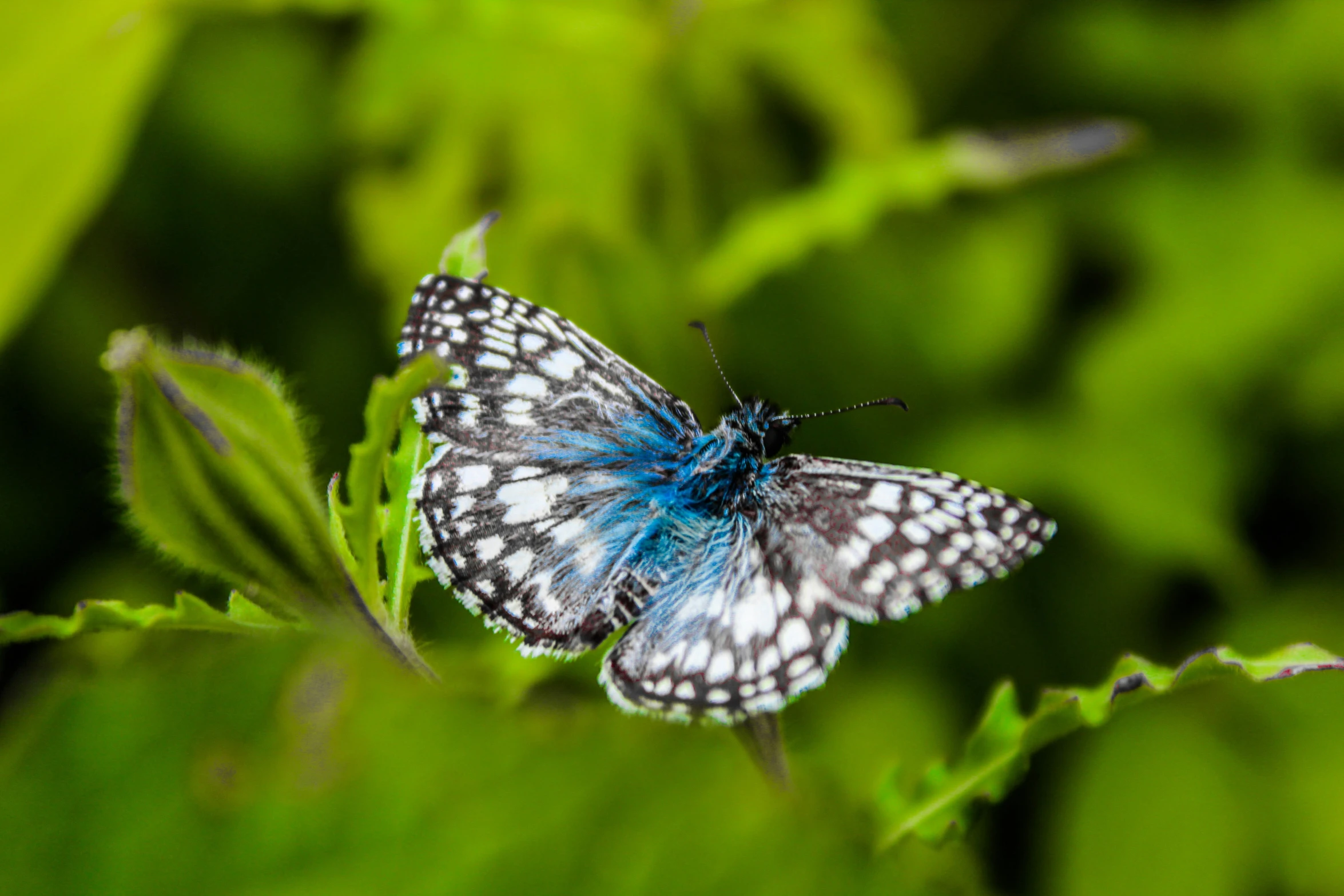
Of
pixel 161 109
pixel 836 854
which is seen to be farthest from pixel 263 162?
pixel 836 854

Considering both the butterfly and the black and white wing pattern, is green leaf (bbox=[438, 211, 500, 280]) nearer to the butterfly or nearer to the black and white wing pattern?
the butterfly

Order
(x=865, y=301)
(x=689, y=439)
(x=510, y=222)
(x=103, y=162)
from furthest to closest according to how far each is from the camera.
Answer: (x=865, y=301)
(x=510, y=222)
(x=103, y=162)
(x=689, y=439)

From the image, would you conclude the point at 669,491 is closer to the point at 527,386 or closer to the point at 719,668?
the point at 527,386

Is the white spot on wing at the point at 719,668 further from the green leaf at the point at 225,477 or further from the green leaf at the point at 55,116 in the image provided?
the green leaf at the point at 55,116

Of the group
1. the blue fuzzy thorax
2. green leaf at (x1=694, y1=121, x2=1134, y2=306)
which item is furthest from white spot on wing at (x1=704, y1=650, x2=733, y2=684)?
green leaf at (x1=694, y1=121, x2=1134, y2=306)

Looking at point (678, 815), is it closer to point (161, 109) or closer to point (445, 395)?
point (445, 395)

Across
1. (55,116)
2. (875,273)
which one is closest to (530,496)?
(55,116)
